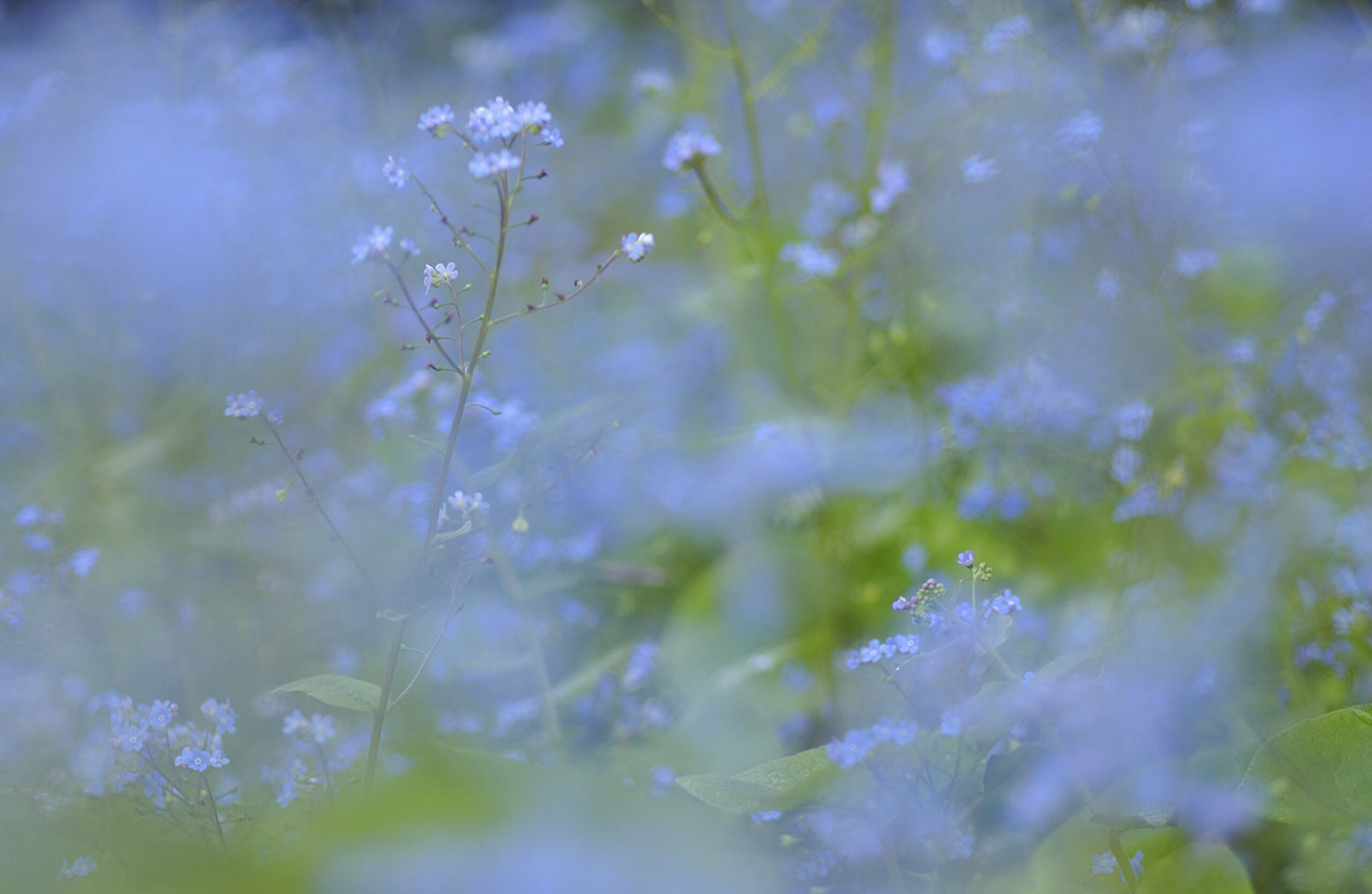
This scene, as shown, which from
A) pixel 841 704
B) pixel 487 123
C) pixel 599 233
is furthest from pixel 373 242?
pixel 599 233

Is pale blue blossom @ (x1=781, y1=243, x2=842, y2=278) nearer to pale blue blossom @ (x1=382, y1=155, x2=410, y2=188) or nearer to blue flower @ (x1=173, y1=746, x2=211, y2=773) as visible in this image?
pale blue blossom @ (x1=382, y1=155, x2=410, y2=188)

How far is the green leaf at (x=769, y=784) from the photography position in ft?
1.89

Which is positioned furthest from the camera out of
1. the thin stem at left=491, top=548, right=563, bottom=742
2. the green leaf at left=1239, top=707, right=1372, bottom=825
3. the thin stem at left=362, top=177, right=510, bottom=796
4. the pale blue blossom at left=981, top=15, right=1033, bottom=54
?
the pale blue blossom at left=981, top=15, right=1033, bottom=54

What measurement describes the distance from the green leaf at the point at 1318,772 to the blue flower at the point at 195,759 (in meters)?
0.76

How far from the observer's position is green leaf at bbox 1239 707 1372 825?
653 mm

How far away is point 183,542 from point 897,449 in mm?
926

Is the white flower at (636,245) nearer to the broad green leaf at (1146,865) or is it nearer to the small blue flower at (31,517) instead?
the broad green leaf at (1146,865)

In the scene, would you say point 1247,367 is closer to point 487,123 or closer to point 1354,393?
point 1354,393

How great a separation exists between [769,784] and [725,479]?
0.68 m

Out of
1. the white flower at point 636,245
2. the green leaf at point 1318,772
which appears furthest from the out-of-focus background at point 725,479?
the white flower at point 636,245

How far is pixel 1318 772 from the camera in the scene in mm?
663

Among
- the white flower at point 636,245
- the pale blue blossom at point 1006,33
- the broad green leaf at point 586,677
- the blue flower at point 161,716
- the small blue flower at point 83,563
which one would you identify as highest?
the pale blue blossom at point 1006,33

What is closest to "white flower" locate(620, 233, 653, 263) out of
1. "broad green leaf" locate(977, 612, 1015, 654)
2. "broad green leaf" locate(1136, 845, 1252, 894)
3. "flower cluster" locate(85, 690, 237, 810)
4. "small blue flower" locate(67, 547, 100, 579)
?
"broad green leaf" locate(977, 612, 1015, 654)

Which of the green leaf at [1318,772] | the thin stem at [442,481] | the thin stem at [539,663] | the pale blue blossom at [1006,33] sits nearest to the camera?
the thin stem at [442,481]
